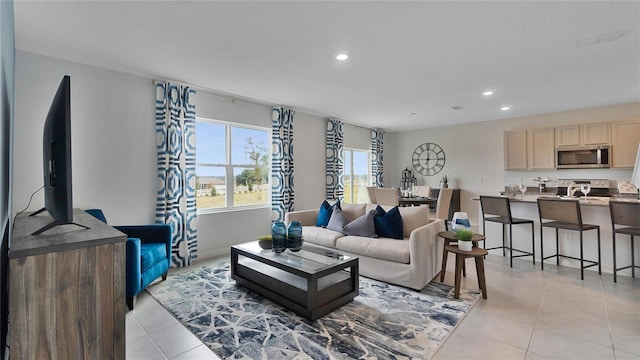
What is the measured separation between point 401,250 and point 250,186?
2.98 meters

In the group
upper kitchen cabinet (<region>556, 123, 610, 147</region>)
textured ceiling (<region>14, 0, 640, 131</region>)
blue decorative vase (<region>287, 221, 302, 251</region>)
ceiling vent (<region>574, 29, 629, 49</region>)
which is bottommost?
blue decorative vase (<region>287, 221, 302, 251</region>)

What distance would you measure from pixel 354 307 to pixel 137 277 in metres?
2.07

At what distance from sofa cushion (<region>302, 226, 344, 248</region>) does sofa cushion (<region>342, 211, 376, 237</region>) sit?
15 cm

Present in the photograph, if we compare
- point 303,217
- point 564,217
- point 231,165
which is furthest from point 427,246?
point 231,165

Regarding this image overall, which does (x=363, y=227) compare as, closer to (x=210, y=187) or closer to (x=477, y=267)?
(x=477, y=267)

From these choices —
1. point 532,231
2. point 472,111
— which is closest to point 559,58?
point 532,231

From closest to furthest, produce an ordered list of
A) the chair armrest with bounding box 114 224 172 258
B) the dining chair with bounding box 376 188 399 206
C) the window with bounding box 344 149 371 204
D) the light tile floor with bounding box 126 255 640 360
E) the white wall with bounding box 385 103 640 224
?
1. the light tile floor with bounding box 126 255 640 360
2. the chair armrest with bounding box 114 224 172 258
3. the white wall with bounding box 385 103 640 224
4. the dining chair with bounding box 376 188 399 206
5. the window with bounding box 344 149 371 204

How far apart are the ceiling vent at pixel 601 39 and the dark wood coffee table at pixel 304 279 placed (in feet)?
10.2

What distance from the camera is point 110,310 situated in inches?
50.4

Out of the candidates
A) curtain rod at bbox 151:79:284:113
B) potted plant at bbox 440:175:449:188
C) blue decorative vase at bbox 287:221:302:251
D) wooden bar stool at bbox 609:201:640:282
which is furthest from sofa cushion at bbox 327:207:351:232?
potted plant at bbox 440:175:449:188

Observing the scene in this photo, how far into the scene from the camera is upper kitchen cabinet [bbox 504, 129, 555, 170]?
5914 mm

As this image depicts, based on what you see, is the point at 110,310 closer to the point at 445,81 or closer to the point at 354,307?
the point at 354,307

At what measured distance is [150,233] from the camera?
3.32 metres

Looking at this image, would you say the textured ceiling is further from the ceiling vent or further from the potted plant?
the potted plant
